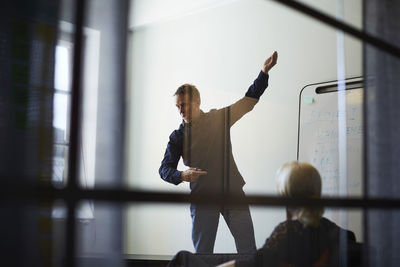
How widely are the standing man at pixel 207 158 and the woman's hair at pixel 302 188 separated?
183 mm

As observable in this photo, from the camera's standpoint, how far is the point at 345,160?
1632mm

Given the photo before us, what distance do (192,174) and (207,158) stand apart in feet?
0.47

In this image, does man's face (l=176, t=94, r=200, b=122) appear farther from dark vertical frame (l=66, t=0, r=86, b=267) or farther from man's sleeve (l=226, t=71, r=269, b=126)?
dark vertical frame (l=66, t=0, r=86, b=267)

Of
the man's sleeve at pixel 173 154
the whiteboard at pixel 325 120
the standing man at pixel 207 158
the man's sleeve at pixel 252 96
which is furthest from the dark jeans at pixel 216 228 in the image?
the man's sleeve at pixel 252 96

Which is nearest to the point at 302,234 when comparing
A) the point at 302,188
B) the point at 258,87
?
the point at 302,188

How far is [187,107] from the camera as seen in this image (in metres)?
2.32

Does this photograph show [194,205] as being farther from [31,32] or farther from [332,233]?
[332,233]

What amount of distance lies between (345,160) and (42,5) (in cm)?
124

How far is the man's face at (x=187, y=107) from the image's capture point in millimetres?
2179

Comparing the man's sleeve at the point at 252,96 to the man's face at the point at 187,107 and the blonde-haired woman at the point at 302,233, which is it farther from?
the blonde-haired woman at the point at 302,233

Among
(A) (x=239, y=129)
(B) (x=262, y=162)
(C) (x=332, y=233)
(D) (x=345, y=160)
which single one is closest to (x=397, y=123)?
(D) (x=345, y=160)

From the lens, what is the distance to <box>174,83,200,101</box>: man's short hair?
244 centimetres

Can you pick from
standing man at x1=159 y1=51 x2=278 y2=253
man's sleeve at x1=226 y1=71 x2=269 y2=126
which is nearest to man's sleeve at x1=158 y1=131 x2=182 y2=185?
standing man at x1=159 y1=51 x2=278 y2=253

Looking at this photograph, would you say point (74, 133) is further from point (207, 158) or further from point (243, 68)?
point (243, 68)
